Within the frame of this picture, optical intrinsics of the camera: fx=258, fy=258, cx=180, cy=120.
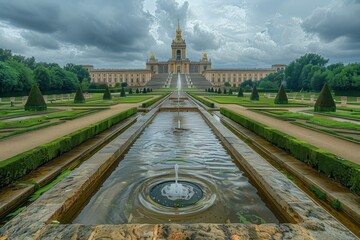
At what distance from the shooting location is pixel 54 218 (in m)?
3.10

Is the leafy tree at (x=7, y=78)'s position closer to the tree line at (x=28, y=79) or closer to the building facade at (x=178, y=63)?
the tree line at (x=28, y=79)

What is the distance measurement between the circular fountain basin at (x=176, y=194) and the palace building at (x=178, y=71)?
95.4m

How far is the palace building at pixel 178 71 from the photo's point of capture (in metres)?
99.7

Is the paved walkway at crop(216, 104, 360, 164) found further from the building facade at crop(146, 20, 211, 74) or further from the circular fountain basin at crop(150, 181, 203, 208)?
the building facade at crop(146, 20, 211, 74)

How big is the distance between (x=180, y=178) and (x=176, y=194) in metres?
0.68

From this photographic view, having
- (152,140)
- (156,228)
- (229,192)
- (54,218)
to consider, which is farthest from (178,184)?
(152,140)

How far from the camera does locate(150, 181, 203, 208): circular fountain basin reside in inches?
149

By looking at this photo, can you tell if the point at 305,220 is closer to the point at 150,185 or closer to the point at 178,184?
the point at 178,184

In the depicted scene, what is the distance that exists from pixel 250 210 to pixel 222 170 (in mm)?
1625

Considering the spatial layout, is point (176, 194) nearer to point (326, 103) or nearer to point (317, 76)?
point (326, 103)

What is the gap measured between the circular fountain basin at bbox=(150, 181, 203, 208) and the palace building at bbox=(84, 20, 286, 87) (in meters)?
95.4

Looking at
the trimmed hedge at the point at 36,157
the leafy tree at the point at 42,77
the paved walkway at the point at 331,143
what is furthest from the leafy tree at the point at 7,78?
the paved walkway at the point at 331,143

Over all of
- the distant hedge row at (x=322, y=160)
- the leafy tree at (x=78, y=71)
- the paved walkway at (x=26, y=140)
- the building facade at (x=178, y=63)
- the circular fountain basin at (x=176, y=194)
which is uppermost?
the building facade at (x=178, y=63)

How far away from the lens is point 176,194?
4078 mm
